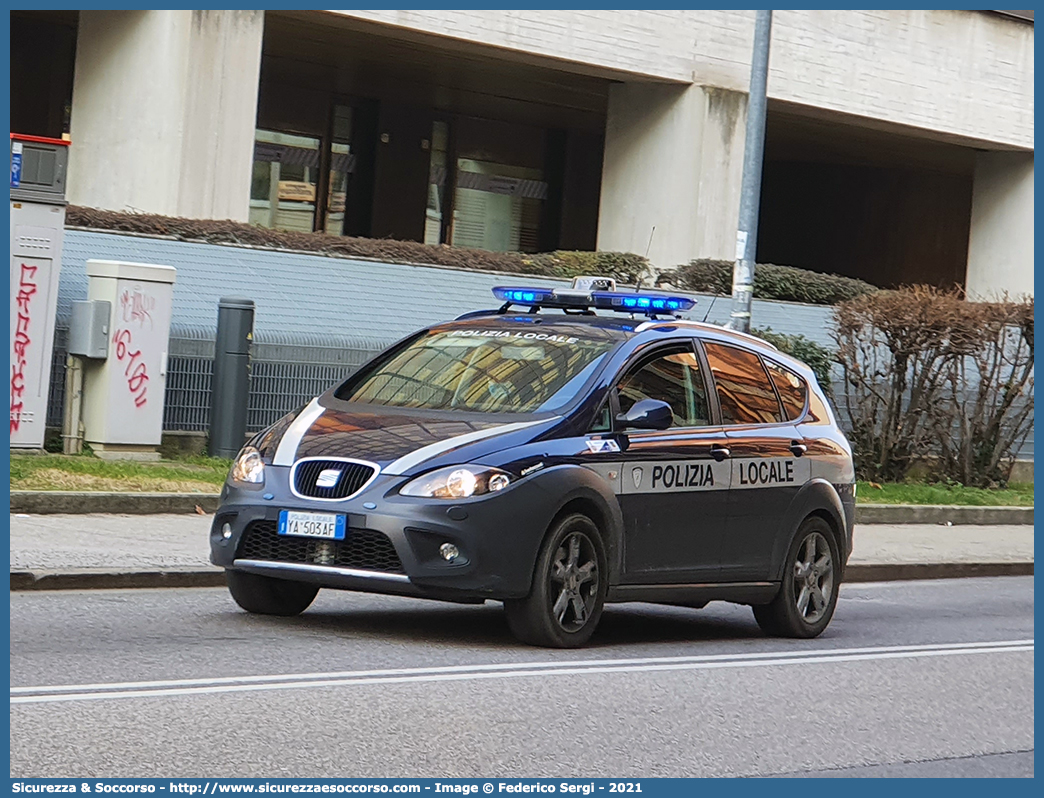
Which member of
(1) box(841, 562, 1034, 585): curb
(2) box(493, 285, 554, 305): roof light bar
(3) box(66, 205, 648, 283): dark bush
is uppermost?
(3) box(66, 205, 648, 283): dark bush

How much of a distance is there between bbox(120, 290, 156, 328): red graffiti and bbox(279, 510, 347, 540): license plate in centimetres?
727

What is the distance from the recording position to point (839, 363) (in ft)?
72.6

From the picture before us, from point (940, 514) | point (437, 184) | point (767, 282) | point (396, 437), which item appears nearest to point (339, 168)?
point (437, 184)

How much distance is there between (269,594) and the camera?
980 centimetres

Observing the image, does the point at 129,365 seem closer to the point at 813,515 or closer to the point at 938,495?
the point at 813,515

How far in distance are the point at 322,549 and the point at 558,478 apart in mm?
1192

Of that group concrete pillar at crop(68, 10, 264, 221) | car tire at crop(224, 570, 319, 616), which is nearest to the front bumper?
car tire at crop(224, 570, 319, 616)

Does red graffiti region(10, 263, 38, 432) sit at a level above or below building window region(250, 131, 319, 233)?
below

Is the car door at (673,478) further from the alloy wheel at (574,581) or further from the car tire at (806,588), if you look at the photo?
the car tire at (806,588)

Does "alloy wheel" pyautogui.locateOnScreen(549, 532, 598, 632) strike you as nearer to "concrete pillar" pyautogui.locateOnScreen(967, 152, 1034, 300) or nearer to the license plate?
the license plate

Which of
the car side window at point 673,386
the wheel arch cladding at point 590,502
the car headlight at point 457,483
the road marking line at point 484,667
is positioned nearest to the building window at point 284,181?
the car side window at point 673,386

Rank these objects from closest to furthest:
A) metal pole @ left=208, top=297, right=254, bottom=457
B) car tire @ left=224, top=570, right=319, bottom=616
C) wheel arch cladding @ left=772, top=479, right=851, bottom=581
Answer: car tire @ left=224, top=570, right=319, bottom=616 → wheel arch cladding @ left=772, top=479, right=851, bottom=581 → metal pole @ left=208, top=297, right=254, bottom=457

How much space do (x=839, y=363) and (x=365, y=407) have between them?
13192 mm

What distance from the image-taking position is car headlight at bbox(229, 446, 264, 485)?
9.29 meters
